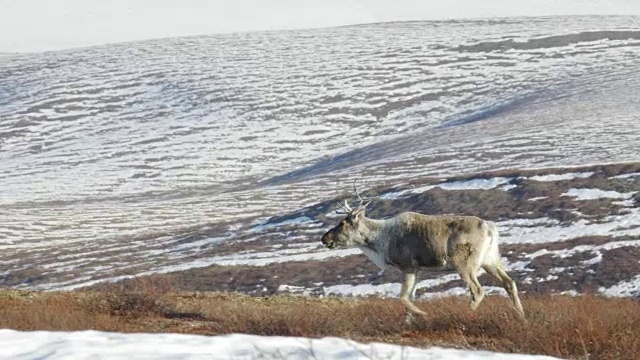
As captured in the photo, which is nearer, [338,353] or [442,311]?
[338,353]

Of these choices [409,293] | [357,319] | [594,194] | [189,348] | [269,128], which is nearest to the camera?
[189,348]

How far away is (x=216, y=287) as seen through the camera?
45719 mm

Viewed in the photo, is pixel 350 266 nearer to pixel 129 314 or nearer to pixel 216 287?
pixel 216 287

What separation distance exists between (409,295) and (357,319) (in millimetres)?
1709

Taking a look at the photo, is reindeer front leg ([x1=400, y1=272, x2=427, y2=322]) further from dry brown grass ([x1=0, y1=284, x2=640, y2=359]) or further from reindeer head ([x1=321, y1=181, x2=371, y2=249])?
reindeer head ([x1=321, y1=181, x2=371, y2=249])

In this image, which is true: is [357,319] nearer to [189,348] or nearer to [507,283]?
[507,283]

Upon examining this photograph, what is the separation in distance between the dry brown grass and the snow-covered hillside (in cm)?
2840

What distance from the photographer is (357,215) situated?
18.2 m

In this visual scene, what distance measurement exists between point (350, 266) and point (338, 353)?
36482 millimetres

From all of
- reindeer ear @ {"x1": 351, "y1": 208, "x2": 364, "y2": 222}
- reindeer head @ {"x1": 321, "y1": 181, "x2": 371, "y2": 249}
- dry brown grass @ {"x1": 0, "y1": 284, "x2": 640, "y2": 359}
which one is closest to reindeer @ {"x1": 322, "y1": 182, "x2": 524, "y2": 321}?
dry brown grass @ {"x1": 0, "y1": 284, "x2": 640, "y2": 359}

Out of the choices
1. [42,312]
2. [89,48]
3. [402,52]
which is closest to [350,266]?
[42,312]

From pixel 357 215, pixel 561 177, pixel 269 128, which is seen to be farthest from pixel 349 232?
pixel 269 128

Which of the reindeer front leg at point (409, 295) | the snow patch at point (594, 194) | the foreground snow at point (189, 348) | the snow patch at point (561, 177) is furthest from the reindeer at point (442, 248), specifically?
the snow patch at point (561, 177)

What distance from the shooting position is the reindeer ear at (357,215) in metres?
18.2
